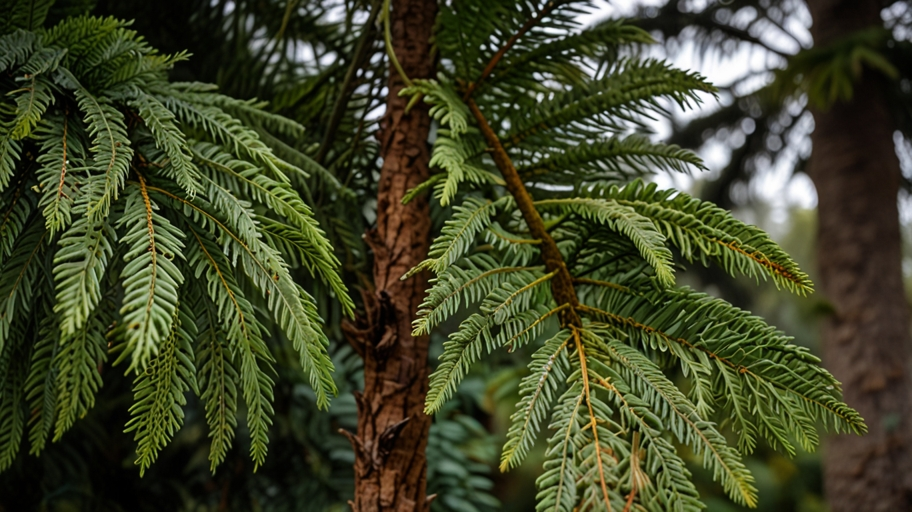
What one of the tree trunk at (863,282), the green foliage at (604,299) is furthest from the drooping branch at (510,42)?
the tree trunk at (863,282)

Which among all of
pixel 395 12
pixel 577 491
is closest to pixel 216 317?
pixel 577 491

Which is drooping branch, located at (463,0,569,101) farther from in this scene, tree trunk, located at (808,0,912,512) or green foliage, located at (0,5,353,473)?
tree trunk, located at (808,0,912,512)

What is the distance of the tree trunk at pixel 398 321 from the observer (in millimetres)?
631

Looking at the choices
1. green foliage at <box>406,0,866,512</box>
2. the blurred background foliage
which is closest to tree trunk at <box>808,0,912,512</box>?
the blurred background foliage

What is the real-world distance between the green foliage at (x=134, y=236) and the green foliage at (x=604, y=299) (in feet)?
0.54

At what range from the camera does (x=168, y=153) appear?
51 cm

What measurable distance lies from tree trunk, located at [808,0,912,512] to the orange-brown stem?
7.41 ft

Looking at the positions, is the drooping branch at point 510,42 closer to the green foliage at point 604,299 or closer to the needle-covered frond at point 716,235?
the green foliage at point 604,299

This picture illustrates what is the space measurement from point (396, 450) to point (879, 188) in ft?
8.72

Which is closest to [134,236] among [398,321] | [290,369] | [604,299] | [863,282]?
[398,321]

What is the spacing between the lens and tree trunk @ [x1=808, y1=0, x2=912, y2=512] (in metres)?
2.13

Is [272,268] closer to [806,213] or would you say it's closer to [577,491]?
[577,491]

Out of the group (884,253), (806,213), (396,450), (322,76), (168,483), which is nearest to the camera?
(396,450)

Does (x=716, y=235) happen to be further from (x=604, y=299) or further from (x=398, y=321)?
(x=398, y=321)
